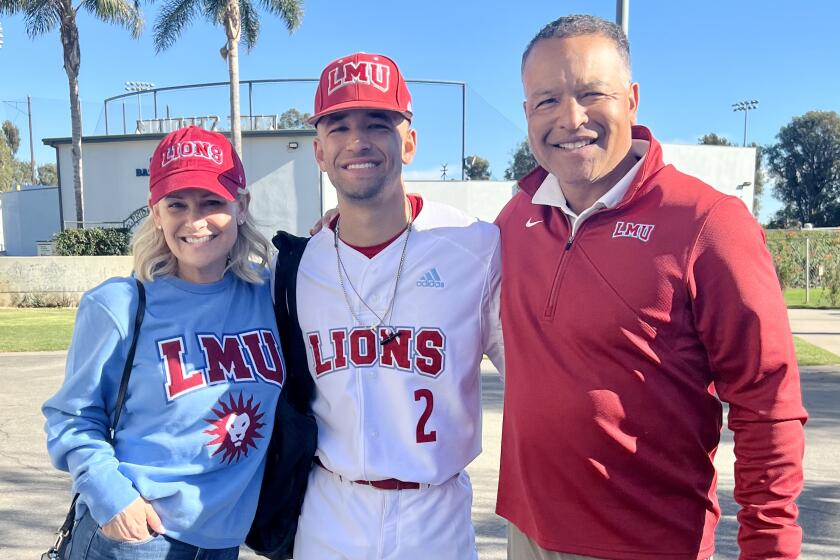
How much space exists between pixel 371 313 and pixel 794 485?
1.47 m

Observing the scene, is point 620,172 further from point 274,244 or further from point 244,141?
point 244,141

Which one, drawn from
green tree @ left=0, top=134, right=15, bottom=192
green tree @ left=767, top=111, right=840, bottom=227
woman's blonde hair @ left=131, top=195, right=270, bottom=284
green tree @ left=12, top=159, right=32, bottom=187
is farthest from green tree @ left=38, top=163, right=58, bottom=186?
woman's blonde hair @ left=131, top=195, right=270, bottom=284

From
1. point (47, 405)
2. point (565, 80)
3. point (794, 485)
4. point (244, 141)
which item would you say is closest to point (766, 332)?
point (794, 485)

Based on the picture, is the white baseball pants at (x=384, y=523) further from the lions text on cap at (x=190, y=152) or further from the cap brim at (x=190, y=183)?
the lions text on cap at (x=190, y=152)

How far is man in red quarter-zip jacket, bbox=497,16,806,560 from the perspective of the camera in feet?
5.71

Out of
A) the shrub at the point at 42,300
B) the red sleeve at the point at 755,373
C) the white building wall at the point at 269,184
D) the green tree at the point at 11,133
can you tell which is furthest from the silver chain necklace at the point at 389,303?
the green tree at the point at 11,133

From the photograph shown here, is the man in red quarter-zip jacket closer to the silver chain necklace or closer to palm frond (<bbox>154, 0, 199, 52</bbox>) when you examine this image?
the silver chain necklace

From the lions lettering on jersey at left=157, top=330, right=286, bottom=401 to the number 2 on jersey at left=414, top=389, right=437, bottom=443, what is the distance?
21.3 inches

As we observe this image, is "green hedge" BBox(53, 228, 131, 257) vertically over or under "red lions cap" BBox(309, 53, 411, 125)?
under

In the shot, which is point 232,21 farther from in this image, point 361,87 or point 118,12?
point 361,87

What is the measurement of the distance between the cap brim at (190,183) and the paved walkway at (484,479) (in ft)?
8.09

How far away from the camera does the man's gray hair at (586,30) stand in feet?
6.97

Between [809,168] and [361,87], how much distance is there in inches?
2544

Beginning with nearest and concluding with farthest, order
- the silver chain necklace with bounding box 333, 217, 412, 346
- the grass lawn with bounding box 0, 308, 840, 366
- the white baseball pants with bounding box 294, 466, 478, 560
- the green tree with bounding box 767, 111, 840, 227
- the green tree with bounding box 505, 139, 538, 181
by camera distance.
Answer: the white baseball pants with bounding box 294, 466, 478, 560, the silver chain necklace with bounding box 333, 217, 412, 346, the grass lawn with bounding box 0, 308, 840, 366, the green tree with bounding box 505, 139, 538, 181, the green tree with bounding box 767, 111, 840, 227
